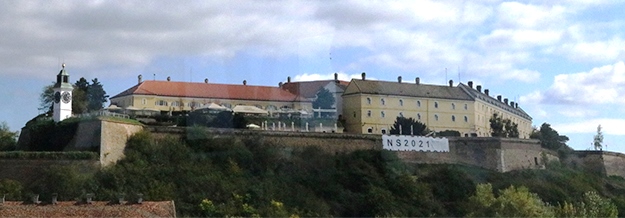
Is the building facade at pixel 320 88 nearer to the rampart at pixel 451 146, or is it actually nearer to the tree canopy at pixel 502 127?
the rampart at pixel 451 146

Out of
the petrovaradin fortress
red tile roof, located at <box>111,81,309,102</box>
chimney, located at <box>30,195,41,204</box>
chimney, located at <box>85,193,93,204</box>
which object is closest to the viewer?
chimney, located at <box>85,193,93,204</box>

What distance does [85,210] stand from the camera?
36219mm

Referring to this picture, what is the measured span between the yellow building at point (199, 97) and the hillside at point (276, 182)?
8918 millimetres

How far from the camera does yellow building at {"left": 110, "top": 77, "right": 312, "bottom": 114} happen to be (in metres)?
57.3

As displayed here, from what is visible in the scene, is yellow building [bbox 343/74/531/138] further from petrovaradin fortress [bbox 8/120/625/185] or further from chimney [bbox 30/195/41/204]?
chimney [bbox 30/195/41/204]

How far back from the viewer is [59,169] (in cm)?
4228

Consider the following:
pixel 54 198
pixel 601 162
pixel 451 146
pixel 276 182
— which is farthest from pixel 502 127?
pixel 54 198

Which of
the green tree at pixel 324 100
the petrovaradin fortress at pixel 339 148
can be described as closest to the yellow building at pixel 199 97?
the green tree at pixel 324 100

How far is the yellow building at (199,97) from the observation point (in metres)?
57.3

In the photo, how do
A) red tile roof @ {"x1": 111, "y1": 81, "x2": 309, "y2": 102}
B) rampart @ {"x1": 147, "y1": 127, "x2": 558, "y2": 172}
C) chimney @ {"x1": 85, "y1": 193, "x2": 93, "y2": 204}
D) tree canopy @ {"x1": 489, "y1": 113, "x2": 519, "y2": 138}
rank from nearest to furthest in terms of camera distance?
chimney @ {"x1": 85, "y1": 193, "x2": 93, "y2": 204} < rampart @ {"x1": 147, "y1": 127, "x2": 558, "y2": 172} < red tile roof @ {"x1": 111, "y1": 81, "x2": 309, "y2": 102} < tree canopy @ {"x1": 489, "y1": 113, "x2": 519, "y2": 138}

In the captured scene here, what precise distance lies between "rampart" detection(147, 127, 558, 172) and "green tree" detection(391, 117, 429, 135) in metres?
2.53

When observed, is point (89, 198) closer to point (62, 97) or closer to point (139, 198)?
point (139, 198)

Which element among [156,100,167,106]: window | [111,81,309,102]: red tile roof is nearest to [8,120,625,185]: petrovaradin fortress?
[111,81,309,102]: red tile roof

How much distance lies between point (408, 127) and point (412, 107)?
4.56 m
